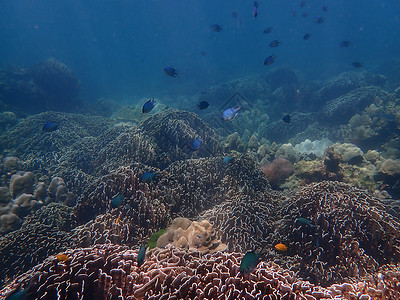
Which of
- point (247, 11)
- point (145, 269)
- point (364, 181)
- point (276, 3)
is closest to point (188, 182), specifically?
point (145, 269)

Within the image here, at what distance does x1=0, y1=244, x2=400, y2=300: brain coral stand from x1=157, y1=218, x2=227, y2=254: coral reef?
0.75m

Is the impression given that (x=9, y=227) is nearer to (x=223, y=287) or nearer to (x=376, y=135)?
(x=223, y=287)

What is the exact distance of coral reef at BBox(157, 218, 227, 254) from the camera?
4.00 meters

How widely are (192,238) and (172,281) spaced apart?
1.25 metres

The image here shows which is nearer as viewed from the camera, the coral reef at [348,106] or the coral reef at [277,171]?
the coral reef at [277,171]

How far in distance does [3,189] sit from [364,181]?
12041 mm

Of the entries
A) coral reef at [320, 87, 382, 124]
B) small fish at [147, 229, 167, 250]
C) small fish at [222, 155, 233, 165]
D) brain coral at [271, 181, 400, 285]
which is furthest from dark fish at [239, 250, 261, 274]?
coral reef at [320, 87, 382, 124]

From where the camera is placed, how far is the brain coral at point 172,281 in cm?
265

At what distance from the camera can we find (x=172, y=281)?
281 cm

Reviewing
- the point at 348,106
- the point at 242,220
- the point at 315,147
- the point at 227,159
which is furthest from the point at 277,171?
the point at 348,106

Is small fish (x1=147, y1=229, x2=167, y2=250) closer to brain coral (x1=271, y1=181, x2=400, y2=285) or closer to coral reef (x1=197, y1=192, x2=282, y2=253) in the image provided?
coral reef (x1=197, y1=192, x2=282, y2=253)

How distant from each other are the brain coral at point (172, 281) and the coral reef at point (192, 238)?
0.75 metres

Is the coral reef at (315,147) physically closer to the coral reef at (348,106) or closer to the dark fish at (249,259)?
the coral reef at (348,106)

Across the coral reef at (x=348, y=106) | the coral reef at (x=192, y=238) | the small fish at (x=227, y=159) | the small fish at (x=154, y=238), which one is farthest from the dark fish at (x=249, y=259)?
the coral reef at (x=348, y=106)
